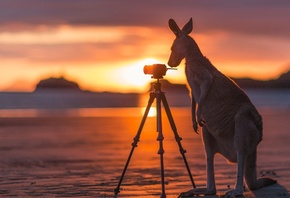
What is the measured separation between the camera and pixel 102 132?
27609 millimetres

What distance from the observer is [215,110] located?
12.1 m

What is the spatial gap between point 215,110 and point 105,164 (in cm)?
536

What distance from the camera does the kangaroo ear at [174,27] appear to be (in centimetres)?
1197

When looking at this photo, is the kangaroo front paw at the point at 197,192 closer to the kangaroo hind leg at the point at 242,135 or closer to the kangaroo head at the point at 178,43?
the kangaroo hind leg at the point at 242,135

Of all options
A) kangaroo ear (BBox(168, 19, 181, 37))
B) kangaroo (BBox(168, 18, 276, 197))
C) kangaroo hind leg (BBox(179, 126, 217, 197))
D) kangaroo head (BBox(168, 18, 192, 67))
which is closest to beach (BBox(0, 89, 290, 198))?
kangaroo hind leg (BBox(179, 126, 217, 197))

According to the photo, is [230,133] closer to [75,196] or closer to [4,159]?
[75,196]

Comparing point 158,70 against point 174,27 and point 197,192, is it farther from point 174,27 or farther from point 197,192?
point 197,192

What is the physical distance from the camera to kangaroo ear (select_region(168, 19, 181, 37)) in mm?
11969

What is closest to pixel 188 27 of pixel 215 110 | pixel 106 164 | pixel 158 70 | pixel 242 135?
pixel 158 70

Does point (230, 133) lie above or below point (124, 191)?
above

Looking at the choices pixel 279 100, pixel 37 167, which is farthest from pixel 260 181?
pixel 279 100

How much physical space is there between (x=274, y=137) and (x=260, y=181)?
40.6ft

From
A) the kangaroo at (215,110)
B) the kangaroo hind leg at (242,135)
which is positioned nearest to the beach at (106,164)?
the kangaroo hind leg at (242,135)

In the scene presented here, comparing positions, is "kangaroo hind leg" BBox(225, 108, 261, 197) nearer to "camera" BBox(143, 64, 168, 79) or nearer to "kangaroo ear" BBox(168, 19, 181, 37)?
"camera" BBox(143, 64, 168, 79)
